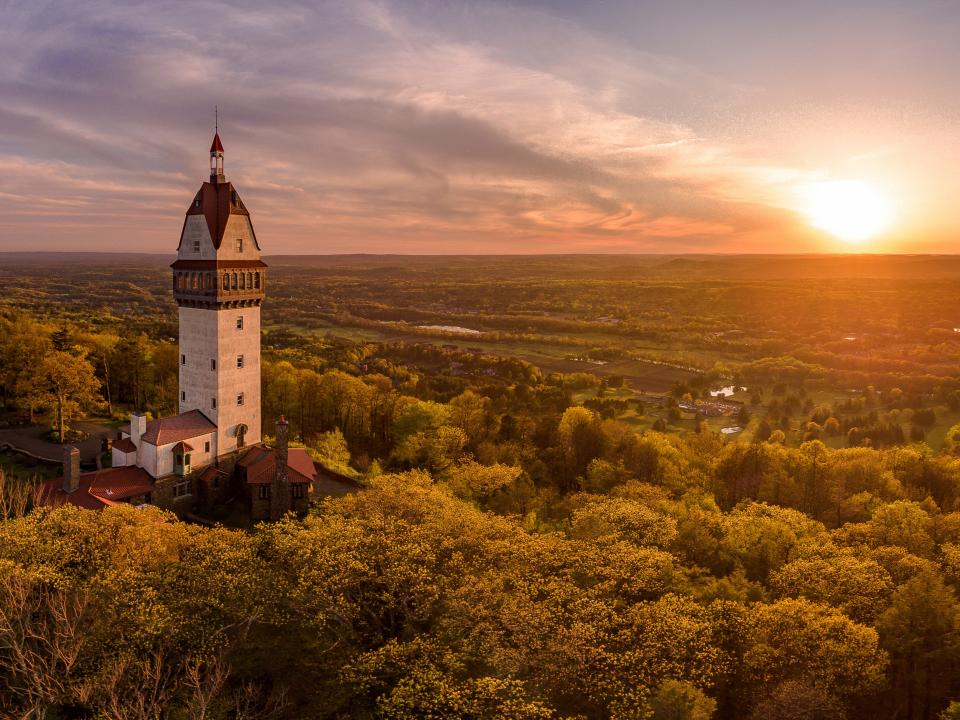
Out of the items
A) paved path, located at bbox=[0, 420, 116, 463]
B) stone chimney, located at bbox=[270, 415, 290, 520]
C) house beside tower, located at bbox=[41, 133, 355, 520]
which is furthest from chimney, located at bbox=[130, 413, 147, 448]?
paved path, located at bbox=[0, 420, 116, 463]

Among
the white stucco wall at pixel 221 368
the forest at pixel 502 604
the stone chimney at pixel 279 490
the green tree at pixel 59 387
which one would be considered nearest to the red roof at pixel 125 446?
the white stucco wall at pixel 221 368

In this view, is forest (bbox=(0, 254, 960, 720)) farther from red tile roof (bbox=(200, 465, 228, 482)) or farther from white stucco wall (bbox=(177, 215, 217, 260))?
white stucco wall (bbox=(177, 215, 217, 260))

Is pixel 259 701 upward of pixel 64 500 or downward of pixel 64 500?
downward

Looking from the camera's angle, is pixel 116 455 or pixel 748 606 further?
pixel 116 455

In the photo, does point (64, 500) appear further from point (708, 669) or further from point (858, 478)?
point (858, 478)

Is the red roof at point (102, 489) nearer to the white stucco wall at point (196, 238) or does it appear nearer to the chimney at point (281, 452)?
the chimney at point (281, 452)

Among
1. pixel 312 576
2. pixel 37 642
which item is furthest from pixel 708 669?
pixel 37 642

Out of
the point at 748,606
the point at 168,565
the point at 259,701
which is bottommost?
the point at 259,701
